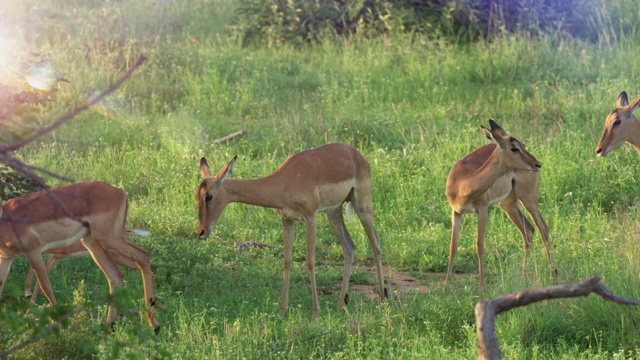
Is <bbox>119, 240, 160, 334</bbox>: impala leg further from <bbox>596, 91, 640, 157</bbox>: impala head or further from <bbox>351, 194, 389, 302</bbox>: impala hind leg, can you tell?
<bbox>596, 91, 640, 157</bbox>: impala head

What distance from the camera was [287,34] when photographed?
42.1 ft

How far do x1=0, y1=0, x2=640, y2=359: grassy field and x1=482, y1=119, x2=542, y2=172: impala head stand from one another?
0.62 meters

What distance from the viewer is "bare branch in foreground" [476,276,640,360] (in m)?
3.17

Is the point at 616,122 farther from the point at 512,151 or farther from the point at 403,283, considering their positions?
the point at 403,283

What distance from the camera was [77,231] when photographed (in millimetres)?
5652

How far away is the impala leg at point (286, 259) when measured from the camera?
235 inches

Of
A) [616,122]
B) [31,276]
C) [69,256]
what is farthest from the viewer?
[616,122]

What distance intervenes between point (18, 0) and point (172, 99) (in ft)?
18.7

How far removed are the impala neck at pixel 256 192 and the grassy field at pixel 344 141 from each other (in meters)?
0.67

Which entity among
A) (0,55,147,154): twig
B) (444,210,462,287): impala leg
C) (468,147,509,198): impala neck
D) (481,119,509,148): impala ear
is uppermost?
(0,55,147,154): twig

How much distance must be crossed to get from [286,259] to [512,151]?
1728 millimetres

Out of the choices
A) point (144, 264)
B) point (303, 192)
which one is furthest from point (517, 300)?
point (144, 264)

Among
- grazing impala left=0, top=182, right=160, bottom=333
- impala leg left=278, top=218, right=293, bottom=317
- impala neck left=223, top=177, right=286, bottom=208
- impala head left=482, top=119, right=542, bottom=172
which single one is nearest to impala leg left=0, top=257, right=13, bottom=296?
grazing impala left=0, top=182, right=160, bottom=333

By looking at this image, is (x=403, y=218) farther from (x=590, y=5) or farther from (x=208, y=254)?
(x=590, y=5)
